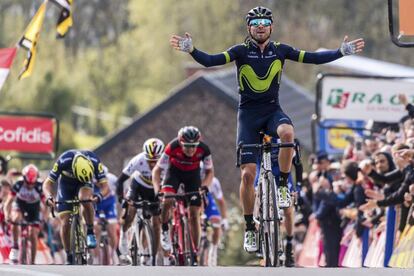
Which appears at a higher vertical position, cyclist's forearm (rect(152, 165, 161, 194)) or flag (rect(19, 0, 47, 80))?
flag (rect(19, 0, 47, 80))

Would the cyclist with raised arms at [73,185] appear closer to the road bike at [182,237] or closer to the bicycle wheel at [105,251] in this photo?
the road bike at [182,237]

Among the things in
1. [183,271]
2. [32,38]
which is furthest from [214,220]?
[183,271]

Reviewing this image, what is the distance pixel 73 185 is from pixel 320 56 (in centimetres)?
500

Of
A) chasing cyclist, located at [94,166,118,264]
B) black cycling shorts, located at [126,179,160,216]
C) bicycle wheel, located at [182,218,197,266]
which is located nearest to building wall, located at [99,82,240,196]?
chasing cyclist, located at [94,166,118,264]

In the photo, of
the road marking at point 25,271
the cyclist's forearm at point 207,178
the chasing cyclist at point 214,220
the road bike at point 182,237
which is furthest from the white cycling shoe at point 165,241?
the road marking at point 25,271

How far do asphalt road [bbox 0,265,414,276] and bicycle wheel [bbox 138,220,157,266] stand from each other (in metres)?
6.79

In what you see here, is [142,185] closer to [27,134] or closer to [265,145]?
[265,145]

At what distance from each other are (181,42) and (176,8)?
6021cm

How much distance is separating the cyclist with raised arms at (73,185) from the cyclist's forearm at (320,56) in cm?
460

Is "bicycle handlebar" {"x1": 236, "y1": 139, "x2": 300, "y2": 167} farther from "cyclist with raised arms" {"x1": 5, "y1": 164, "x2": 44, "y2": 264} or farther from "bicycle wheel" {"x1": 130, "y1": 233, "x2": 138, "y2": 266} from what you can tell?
"cyclist with raised arms" {"x1": 5, "y1": 164, "x2": 44, "y2": 264}

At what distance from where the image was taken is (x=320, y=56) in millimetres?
15008

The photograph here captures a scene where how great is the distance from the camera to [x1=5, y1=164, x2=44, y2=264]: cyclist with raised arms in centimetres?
2469

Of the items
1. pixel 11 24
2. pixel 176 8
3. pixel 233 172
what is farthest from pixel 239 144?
pixel 11 24

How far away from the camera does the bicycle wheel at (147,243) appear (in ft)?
64.6
